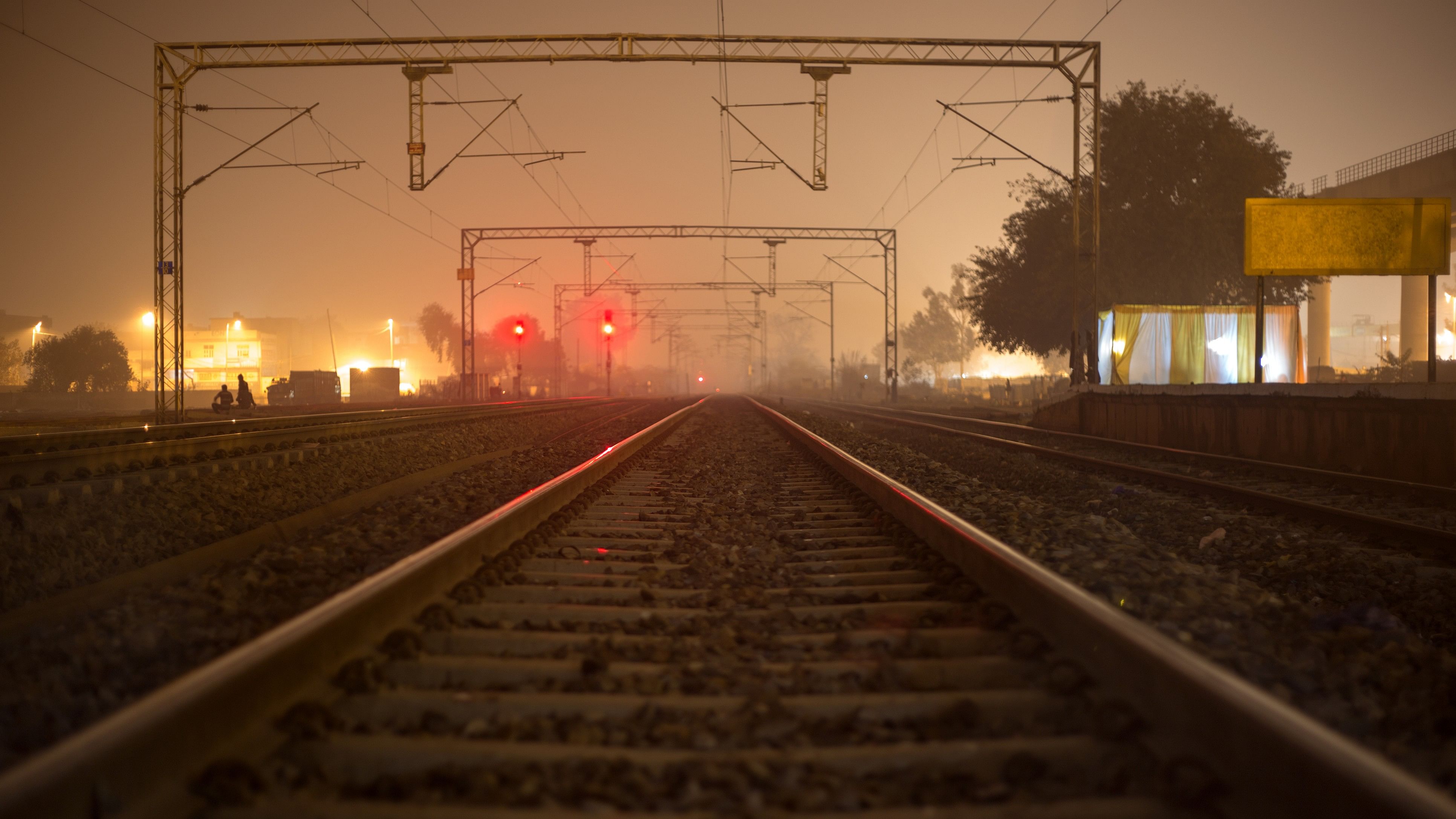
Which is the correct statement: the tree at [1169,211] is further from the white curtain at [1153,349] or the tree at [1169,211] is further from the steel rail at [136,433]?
the steel rail at [136,433]

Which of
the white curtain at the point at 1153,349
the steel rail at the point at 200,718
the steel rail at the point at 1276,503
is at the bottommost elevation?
the steel rail at the point at 1276,503

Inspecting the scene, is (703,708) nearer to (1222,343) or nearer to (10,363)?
(1222,343)

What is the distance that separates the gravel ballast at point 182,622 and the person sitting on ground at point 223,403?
23.4 metres

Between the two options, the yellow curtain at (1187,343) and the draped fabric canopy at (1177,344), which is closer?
the draped fabric canopy at (1177,344)

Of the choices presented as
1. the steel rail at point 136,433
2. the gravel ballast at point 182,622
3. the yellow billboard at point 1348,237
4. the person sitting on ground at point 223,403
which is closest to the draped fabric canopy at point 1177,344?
the yellow billboard at point 1348,237

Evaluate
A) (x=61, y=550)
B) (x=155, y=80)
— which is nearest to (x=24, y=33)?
(x=155, y=80)

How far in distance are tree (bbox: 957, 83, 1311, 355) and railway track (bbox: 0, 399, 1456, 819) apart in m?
33.0

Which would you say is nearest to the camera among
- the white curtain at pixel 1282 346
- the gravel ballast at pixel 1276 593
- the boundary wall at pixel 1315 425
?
the gravel ballast at pixel 1276 593

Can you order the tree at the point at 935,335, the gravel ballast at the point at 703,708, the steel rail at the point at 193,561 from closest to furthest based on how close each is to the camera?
the gravel ballast at the point at 703,708, the steel rail at the point at 193,561, the tree at the point at 935,335

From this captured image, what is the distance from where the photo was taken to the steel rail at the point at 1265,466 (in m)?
8.25

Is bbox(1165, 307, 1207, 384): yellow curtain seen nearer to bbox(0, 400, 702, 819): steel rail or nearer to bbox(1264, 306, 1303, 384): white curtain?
bbox(1264, 306, 1303, 384): white curtain

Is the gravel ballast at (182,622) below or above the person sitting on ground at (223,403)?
below

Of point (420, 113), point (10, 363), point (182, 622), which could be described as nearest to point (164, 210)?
point (420, 113)

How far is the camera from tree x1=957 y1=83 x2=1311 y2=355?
32.8m
